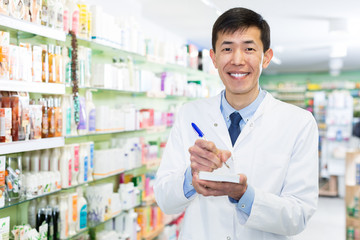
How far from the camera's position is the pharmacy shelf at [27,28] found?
7.54 feet

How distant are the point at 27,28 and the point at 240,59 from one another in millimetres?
1627

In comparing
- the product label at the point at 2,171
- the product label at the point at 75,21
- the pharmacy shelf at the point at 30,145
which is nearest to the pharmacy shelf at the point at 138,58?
the product label at the point at 75,21

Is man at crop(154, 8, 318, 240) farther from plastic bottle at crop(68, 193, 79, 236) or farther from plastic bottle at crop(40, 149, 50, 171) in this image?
plastic bottle at crop(68, 193, 79, 236)

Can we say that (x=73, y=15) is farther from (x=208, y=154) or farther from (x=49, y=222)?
→ (x=208, y=154)

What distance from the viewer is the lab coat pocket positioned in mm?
1521

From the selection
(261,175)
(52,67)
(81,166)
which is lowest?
(81,166)

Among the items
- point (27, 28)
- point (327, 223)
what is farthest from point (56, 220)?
point (327, 223)

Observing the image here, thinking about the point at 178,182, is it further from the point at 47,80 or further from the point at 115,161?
the point at 115,161

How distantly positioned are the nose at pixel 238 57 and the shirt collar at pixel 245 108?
227 millimetres

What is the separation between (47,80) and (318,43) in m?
6.73

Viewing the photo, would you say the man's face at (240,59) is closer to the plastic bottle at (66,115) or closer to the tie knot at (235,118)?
the tie knot at (235,118)

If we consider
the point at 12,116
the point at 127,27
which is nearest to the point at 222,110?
A: the point at 12,116

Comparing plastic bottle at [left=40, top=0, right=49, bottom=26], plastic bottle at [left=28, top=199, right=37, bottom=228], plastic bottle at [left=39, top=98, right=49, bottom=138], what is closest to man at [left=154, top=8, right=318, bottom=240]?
plastic bottle at [left=39, top=98, right=49, bottom=138]

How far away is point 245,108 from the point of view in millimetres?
1673
